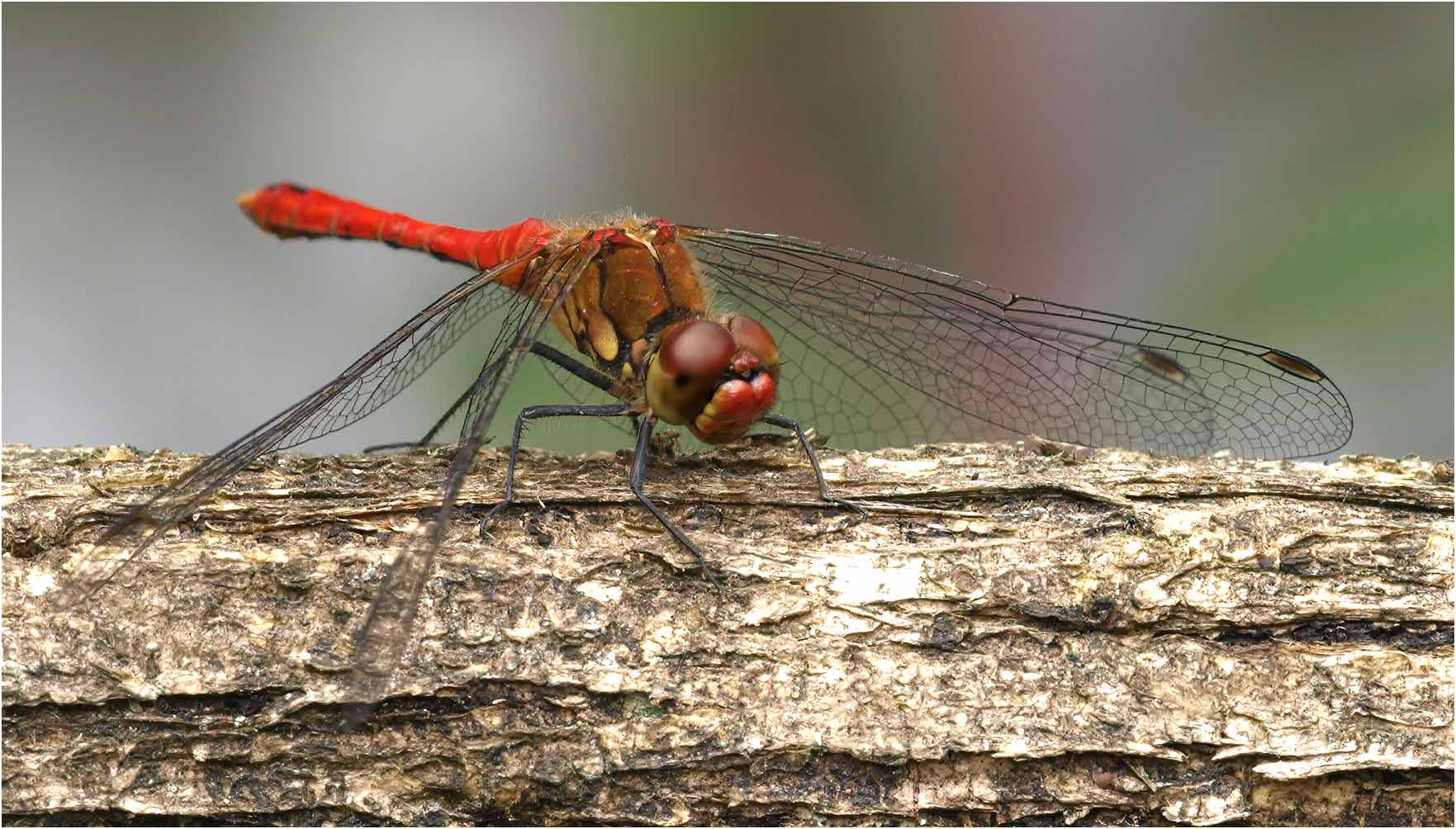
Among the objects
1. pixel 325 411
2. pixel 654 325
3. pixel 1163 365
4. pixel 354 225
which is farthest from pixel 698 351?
pixel 354 225

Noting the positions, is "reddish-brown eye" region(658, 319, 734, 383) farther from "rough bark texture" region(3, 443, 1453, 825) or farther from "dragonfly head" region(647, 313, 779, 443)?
"rough bark texture" region(3, 443, 1453, 825)

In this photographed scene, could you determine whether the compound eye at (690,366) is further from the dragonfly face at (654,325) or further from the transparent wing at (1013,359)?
the transparent wing at (1013,359)

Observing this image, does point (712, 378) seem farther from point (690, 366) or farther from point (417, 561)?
point (417, 561)

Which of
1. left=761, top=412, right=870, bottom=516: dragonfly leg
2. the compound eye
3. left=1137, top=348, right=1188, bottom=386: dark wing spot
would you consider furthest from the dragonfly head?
left=1137, top=348, right=1188, bottom=386: dark wing spot

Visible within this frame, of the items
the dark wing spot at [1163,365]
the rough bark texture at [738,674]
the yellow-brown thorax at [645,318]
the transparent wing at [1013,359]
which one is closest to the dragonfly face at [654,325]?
the yellow-brown thorax at [645,318]

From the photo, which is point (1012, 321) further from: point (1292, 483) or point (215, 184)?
point (215, 184)

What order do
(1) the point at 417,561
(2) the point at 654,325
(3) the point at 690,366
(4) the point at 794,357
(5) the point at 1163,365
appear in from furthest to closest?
(4) the point at 794,357 → (5) the point at 1163,365 → (2) the point at 654,325 → (3) the point at 690,366 → (1) the point at 417,561

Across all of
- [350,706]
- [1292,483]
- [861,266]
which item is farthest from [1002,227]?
[350,706]
